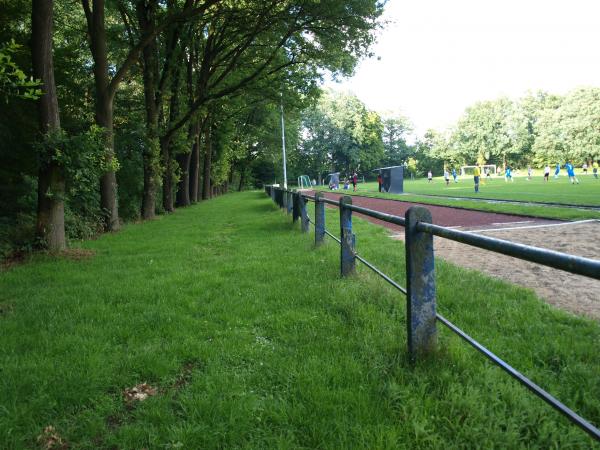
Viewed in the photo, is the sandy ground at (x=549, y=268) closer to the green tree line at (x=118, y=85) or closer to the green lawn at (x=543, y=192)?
the green tree line at (x=118, y=85)

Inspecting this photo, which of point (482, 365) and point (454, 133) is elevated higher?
point (454, 133)

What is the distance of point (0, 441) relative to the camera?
246 cm

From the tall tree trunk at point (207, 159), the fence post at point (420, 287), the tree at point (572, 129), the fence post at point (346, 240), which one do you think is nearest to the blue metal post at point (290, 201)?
the fence post at point (346, 240)

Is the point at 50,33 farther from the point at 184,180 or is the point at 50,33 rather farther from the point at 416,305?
the point at 184,180

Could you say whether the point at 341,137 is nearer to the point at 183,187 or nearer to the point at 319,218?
the point at 183,187

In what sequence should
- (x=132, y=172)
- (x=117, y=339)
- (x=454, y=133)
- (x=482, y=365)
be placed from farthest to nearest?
(x=454, y=133)
(x=132, y=172)
(x=117, y=339)
(x=482, y=365)

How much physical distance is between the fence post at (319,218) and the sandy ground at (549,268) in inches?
88.4

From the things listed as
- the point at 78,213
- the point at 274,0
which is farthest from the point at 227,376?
the point at 274,0

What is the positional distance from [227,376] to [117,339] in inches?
56.2

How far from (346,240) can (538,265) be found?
11.3 feet

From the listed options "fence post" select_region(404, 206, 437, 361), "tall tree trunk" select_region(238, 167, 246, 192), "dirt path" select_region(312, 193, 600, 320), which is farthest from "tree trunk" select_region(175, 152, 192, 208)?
"tall tree trunk" select_region(238, 167, 246, 192)

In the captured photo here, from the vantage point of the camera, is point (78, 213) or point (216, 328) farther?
point (78, 213)

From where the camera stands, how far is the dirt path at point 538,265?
5.00 metres

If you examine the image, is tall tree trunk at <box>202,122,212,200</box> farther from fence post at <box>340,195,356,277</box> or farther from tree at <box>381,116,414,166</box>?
tree at <box>381,116,414,166</box>
